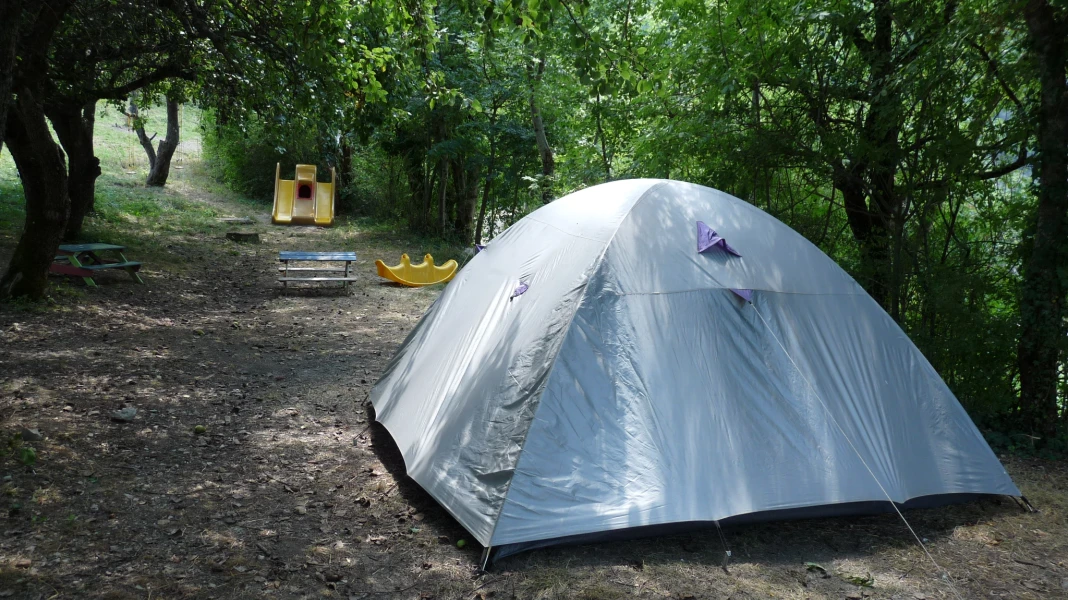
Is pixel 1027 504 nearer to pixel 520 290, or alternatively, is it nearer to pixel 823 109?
pixel 520 290

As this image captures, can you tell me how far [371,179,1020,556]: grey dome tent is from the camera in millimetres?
3432

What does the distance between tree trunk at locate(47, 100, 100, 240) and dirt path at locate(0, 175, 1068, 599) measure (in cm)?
506

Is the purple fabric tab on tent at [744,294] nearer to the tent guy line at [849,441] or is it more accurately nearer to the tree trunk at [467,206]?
the tent guy line at [849,441]

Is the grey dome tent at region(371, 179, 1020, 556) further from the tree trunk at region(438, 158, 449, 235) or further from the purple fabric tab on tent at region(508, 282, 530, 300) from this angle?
the tree trunk at region(438, 158, 449, 235)

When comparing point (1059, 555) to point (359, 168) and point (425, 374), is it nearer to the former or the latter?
point (425, 374)

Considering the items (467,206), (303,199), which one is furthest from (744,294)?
(303,199)

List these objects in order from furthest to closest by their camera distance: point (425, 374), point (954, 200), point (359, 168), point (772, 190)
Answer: point (359, 168) → point (772, 190) → point (954, 200) → point (425, 374)

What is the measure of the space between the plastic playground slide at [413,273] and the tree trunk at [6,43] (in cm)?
721

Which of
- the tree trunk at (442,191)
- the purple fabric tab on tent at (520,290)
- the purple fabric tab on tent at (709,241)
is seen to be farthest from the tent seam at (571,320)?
the tree trunk at (442,191)

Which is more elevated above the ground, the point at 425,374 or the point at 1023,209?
the point at 1023,209

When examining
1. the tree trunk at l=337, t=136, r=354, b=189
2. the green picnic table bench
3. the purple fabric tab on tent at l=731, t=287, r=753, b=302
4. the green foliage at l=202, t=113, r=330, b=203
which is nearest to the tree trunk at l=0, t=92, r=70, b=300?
the green picnic table bench

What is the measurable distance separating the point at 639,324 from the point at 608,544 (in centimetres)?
107

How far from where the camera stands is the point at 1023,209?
5.17 m

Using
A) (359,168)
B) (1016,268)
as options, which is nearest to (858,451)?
(1016,268)
